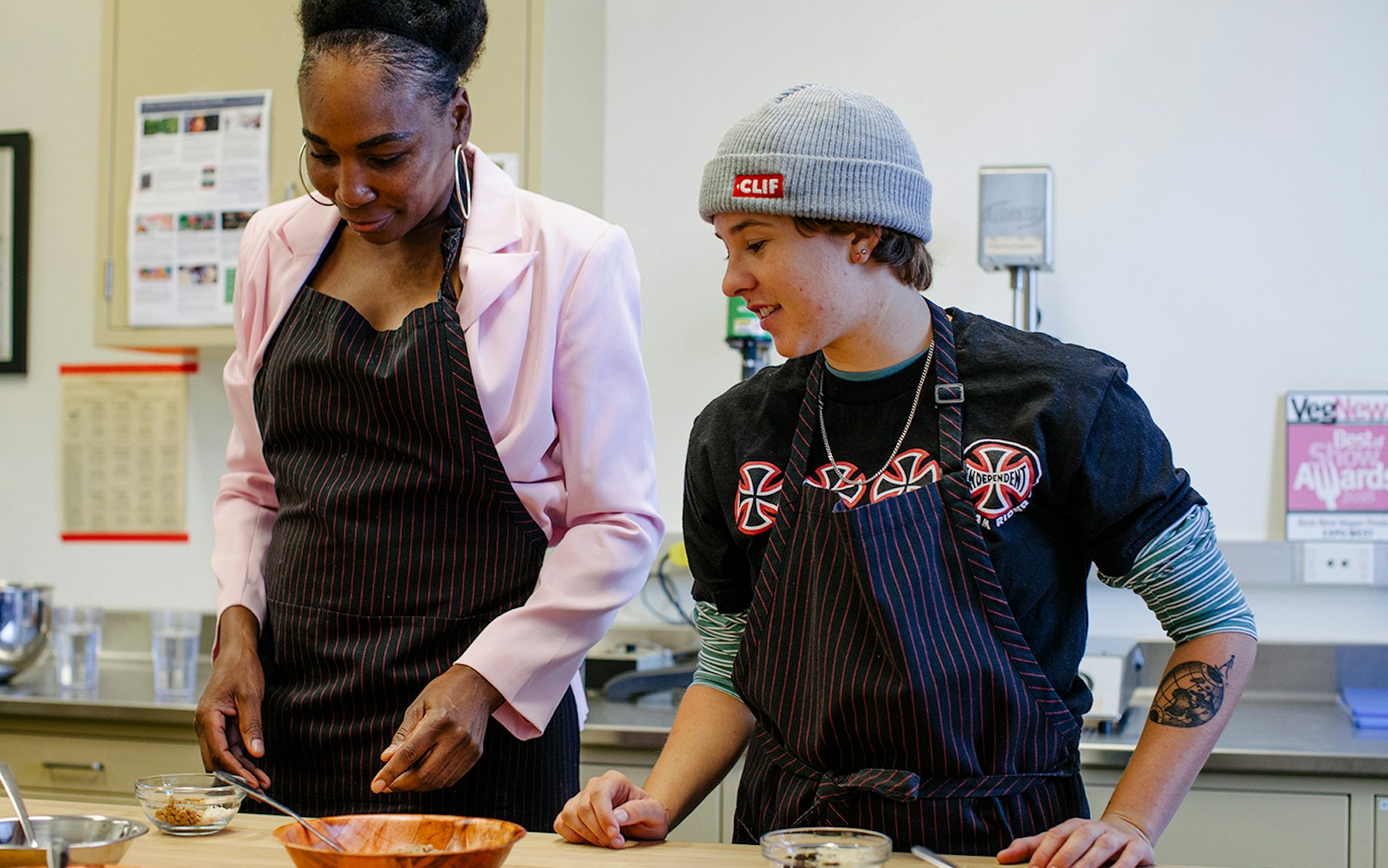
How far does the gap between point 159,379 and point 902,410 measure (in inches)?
89.7

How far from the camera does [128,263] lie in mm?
2717

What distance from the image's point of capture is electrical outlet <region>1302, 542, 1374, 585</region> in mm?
2461

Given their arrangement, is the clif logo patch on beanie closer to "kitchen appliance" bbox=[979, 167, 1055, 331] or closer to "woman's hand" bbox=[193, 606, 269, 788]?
"woman's hand" bbox=[193, 606, 269, 788]

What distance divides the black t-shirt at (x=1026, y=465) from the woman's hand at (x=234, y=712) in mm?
529

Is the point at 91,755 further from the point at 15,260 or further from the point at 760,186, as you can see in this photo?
the point at 760,186

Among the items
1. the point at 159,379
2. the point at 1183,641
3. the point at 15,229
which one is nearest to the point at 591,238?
the point at 1183,641

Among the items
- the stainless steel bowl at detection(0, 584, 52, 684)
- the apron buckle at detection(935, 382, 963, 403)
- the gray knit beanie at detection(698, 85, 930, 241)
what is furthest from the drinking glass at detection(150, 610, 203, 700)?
the apron buckle at detection(935, 382, 963, 403)

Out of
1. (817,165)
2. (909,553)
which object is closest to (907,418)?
(909,553)

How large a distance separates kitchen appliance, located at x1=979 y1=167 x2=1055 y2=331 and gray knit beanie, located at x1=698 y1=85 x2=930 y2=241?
3.61ft

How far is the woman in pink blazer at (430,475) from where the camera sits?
1.36 metres

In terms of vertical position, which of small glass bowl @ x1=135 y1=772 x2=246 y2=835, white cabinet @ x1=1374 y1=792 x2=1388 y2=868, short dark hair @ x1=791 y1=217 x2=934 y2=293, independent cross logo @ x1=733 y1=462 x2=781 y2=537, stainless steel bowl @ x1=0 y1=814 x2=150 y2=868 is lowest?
white cabinet @ x1=1374 y1=792 x2=1388 y2=868

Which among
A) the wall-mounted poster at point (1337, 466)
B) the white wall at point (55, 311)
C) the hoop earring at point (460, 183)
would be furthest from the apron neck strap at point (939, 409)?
the white wall at point (55, 311)

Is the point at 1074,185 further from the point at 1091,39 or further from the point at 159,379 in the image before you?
the point at 159,379

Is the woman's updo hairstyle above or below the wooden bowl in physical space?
above
